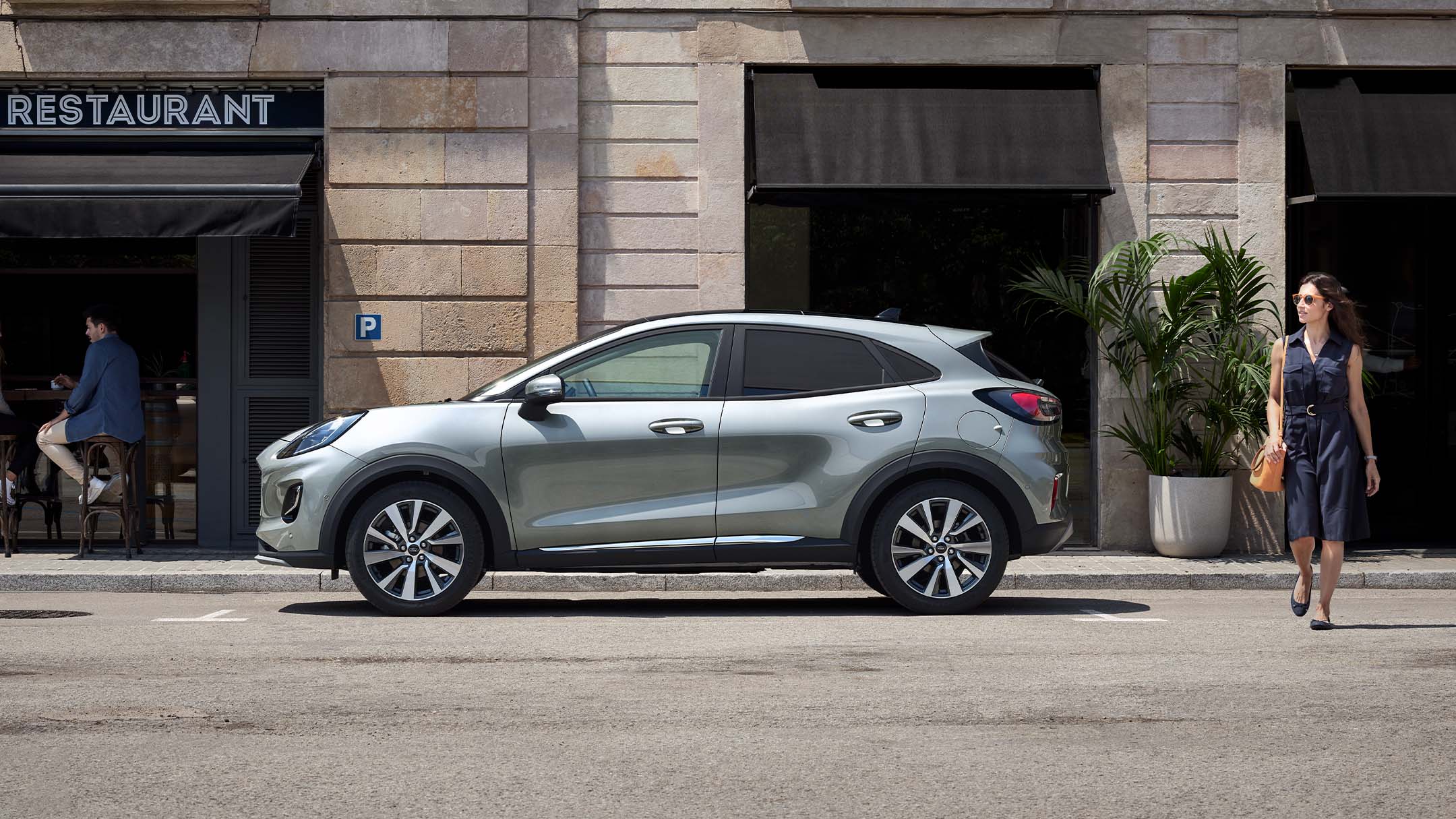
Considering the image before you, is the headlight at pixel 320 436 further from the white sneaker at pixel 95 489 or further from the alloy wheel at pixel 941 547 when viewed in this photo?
the white sneaker at pixel 95 489

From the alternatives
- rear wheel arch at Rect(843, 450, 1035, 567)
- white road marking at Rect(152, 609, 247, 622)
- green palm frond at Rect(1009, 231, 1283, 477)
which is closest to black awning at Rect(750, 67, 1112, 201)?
green palm frond at Rect(1009, 231, 1283, 477)

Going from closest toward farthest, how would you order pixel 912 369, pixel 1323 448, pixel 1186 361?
pixel 1323 448 < pixel 912 369 < pixel 1186 361

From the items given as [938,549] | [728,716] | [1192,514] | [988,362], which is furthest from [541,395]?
[1192,514]

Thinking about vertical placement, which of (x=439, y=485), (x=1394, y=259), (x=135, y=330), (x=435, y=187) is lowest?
(x=439, y=485)

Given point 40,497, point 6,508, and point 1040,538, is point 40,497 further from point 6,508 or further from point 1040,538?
point 1040,538

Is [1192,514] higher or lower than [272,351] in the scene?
lower

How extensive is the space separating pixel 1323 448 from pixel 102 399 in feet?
28.6

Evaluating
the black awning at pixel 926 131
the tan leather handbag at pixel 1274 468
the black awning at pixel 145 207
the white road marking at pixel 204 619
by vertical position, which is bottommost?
the white road marking at pixel 204 619

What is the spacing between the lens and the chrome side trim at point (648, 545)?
908 cm

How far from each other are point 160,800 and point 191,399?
9704 millimetres

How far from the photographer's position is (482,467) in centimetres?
909

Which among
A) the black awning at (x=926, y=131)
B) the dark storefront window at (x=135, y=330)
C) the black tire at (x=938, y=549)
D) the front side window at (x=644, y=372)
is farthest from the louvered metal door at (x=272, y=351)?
the black tire at (x=938, y=549)

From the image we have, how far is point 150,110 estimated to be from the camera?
1385 cm

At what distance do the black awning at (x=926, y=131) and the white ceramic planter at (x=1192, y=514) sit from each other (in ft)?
8.13
